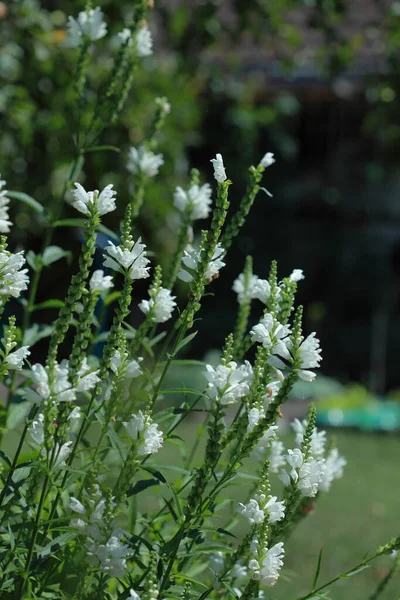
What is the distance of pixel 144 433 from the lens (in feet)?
6.07

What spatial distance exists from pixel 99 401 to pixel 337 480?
504 cm

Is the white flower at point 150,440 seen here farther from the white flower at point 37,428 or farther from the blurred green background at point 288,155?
the blurred green background at point 288,155

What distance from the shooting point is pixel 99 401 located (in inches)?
80.5

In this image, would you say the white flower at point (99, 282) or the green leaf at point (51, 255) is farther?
the green leaf at point (51, 255)

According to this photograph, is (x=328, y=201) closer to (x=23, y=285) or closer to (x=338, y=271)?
(x=338, y=271)

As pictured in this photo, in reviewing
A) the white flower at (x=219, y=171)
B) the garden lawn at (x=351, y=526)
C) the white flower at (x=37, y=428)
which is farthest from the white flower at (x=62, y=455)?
the garden lawn at (x=351, y=526)

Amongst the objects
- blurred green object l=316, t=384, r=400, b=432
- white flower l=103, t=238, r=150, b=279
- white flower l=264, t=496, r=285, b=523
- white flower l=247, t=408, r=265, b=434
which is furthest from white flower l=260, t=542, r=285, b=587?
blurred green object l=316, t=384, r=400, b=432

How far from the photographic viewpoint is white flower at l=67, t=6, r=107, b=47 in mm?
2795

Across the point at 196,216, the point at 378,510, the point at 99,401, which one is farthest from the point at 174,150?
the point at 99,401

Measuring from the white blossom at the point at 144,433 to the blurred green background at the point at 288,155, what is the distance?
1309 mm

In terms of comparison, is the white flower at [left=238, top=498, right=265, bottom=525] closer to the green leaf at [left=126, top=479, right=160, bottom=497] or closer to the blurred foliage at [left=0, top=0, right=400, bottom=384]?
the green leaf at [left=126, top=479, right=160, bottom=497]

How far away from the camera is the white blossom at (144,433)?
6.04ft

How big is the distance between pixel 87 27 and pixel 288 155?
34.6ft

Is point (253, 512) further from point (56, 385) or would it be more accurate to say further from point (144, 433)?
point (56, 385)
